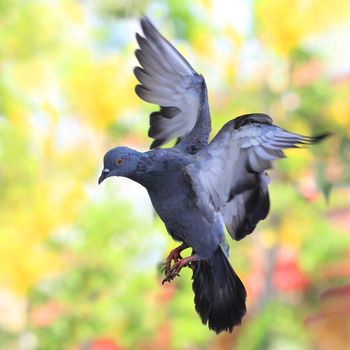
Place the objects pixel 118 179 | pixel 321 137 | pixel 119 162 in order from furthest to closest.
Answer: pixel 118 179 → pixel 119 162 → pixel 321 137

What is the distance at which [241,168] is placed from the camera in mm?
311

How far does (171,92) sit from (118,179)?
1669 millimetres

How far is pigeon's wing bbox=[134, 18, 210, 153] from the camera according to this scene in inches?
15.7

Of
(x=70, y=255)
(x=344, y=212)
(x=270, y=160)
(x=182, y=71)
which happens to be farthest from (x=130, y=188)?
(x=270, y=160)

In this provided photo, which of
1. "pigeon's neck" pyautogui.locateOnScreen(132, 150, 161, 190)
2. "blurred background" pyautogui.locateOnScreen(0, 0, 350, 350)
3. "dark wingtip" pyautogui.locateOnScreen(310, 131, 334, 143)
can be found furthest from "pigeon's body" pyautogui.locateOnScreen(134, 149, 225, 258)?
"blurred background" pyautogui.locateOnScreen(0, 0, 350, 350)

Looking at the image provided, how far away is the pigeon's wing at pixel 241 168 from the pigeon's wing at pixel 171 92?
0.08 metres

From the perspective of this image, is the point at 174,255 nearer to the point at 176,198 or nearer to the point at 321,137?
the point at 176,198

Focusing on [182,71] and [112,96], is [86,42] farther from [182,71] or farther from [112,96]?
[182,71]

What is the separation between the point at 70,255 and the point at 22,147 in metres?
0.41

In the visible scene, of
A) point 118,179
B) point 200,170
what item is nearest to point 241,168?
point 200,170

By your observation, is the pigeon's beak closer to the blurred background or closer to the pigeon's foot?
the pigeon's foot

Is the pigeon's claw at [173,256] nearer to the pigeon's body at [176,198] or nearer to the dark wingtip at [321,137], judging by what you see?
the pigeon's body at [176,198]

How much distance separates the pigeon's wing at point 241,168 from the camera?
0.99ft

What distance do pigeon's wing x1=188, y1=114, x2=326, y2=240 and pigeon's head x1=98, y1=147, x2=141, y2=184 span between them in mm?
36
